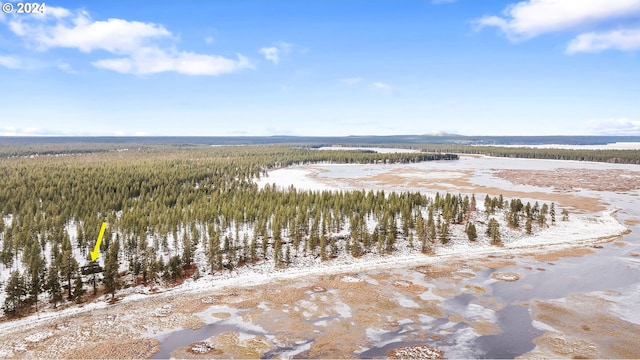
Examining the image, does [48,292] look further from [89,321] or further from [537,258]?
[537,258]

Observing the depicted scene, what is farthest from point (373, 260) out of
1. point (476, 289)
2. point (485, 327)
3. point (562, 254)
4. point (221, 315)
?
point (562, 254)

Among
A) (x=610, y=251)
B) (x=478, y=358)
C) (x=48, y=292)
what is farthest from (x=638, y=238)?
(x=48, y=292)

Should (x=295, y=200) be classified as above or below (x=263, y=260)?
above

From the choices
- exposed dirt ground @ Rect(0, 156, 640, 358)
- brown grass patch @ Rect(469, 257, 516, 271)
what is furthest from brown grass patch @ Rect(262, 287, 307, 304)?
brown grass patch @ Rect(469, 257, 516, 271)

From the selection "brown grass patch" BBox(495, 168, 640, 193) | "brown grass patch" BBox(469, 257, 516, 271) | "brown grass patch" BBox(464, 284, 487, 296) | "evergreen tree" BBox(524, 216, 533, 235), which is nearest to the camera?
"brown grass patch" BBox(464, 284, 487, 296)

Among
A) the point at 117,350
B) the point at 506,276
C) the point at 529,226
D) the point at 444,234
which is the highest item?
the point at 529,226

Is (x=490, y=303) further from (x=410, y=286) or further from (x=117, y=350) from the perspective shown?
(x=117, y=350)

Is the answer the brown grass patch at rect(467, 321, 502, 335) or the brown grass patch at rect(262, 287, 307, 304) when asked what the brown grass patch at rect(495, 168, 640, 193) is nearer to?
the brown grass patch at rect(467, 321, 502, 335)
